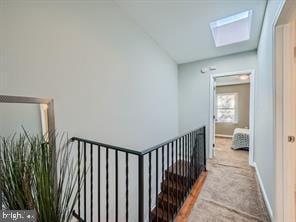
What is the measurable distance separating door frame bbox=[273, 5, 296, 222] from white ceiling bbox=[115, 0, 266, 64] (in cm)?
94

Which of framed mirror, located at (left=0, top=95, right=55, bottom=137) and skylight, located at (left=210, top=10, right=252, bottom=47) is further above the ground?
skylight, located at (left=210, top=10, right=252, bottom=47)

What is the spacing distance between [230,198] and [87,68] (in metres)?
2.47

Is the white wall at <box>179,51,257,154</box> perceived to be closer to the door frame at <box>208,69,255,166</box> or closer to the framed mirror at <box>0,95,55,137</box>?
the door frame at <box>208,69,255,166</box>

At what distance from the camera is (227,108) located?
701cm

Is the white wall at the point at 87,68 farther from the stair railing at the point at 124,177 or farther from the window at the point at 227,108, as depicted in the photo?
the window at the point at 227,108

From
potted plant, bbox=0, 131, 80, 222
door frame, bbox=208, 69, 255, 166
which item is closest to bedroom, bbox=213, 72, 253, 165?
door frame, bbox=208, 69, 255, 166

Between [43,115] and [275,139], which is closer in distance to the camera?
[43,115]

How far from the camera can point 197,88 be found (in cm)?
410

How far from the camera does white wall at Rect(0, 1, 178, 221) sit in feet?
4.19

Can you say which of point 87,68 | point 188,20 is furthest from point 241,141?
point 87,68

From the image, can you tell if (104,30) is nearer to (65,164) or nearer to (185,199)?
(65,164)

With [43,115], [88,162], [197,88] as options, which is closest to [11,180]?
[43,115]

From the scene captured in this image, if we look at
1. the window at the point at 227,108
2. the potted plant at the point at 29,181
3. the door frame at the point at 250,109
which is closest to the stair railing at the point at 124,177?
the potted plant at the point at 29,181

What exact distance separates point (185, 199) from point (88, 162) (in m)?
1.37
